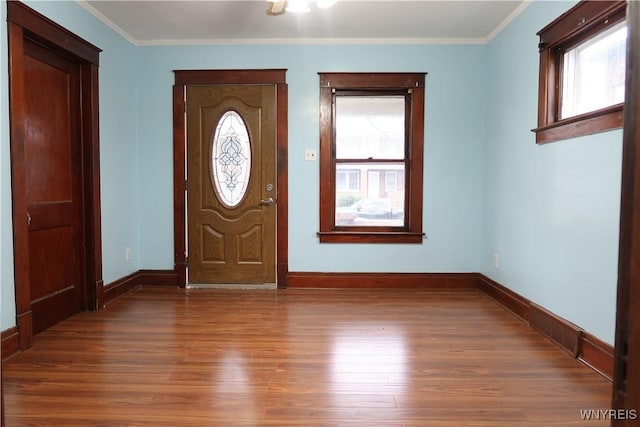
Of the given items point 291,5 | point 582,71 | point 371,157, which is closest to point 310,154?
point 371,157

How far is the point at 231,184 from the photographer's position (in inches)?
164

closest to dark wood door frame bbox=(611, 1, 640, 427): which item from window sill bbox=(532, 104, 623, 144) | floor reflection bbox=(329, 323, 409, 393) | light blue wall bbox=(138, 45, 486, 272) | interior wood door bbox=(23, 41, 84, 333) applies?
floor reflection bbox=(329, 323, 409, 393)

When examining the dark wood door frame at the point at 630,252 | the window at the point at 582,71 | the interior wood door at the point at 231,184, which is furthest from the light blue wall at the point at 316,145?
the dark wood door frame at the point at 630,252

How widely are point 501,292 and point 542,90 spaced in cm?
170

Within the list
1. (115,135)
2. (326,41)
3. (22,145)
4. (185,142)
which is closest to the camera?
(22,145)

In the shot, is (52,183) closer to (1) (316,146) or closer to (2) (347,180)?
A: (1) (316,146)

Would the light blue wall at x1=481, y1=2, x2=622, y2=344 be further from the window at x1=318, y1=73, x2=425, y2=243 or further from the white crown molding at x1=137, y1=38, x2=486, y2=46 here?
the window at x1=318, y1=73, x2=425, y2=243

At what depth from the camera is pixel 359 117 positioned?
4176 mm

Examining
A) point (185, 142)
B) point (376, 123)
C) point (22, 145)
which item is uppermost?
point (376, 123)

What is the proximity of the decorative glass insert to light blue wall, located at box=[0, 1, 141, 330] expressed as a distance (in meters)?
0.82

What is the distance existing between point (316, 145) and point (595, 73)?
93.2 inches

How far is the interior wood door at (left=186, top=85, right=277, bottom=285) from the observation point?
411 centimetres

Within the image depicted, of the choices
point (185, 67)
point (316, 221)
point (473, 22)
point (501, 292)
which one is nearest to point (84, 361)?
point (316, 221)

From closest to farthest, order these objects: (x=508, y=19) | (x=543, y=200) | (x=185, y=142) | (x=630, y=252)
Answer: (x=630, y=252), (x=543, y=200), (x=508, y=19), (x=185, y=142)
